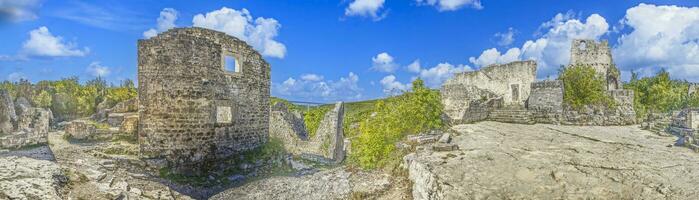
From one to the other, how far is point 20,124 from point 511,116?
18.5 metres

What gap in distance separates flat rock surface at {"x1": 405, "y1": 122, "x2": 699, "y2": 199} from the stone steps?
5.87 meters

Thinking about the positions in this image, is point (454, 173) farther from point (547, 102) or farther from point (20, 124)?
point (20, 124)

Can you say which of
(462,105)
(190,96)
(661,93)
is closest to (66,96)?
(190,96)

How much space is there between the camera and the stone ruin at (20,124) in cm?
A: 1213

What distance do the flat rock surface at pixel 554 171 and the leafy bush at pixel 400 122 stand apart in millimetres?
2307

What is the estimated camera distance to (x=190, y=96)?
12.4 metres

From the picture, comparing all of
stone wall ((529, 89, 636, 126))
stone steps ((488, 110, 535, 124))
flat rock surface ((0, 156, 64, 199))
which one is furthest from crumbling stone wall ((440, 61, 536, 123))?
flat rock surface ((0, 156, 64, 199))

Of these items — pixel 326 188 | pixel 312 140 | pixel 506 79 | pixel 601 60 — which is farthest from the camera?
pixel 601 60

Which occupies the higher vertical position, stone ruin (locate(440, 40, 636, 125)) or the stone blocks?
stone ruin (locate(440, 40, 636, 125))

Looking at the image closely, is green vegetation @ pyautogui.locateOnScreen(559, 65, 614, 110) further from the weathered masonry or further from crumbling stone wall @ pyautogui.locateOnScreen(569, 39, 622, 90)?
crumbling stone wall @ pyautogui.locateOnScreen(569, 39, 622, 90)

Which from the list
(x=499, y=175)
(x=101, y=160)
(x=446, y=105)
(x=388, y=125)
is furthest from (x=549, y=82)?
(x=101, y=160)

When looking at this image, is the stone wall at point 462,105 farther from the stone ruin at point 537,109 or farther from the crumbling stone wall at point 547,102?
the crumbling stone wall at point 547,102

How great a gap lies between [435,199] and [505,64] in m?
20.8

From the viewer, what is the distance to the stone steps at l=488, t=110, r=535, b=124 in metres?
15.4
